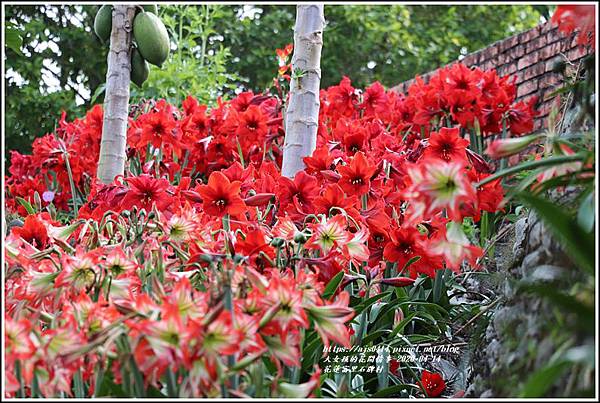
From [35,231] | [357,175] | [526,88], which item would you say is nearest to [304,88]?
[357,175]

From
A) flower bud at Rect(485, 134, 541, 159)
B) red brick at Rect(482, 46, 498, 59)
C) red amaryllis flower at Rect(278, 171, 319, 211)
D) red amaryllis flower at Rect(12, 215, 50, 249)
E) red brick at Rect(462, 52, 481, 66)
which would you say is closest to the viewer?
flower bud at Rect(485, 134, 541, 159)

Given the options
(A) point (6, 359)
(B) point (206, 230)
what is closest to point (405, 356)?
(B) point (206, 230)

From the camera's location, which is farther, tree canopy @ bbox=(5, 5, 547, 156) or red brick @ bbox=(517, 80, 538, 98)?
tree canopy @ bbox=(5, 5, 547, 156)

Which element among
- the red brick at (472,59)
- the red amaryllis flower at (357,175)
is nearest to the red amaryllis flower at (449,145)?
the red amaryllis flower at (357,175)

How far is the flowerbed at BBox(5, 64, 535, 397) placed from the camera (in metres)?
1.27

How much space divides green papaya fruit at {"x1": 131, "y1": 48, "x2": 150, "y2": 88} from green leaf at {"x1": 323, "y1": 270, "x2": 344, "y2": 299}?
183 cm

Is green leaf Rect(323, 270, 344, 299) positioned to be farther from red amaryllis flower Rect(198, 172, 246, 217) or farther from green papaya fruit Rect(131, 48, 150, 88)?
green papaya fruit Rect(131, 48, 150, 88)

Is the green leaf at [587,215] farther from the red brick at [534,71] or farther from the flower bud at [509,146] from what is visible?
the red brick at [534,71]

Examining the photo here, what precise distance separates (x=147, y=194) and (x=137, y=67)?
998 mm

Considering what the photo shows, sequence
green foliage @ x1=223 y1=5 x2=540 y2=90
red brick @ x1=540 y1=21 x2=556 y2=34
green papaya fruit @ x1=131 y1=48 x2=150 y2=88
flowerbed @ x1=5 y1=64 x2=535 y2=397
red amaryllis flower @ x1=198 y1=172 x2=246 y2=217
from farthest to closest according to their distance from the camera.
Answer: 1. green foliage @ x1=223 y1=5 x2=540 y2=90
2. red brick @ x1=540 y1=21 x2=556 y2=34
3. green papaya fruit @ x1=131 y1=48 x2=150 y2=88
4. red amaryllis flower @ x1=198 y1=172 x2=246 y2=217
5. flowerbed @ x1=5 y1=64 x2=535 y2=397

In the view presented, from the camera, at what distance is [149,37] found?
3.17m

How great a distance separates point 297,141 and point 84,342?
174cm

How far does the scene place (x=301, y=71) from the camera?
9.75 ft

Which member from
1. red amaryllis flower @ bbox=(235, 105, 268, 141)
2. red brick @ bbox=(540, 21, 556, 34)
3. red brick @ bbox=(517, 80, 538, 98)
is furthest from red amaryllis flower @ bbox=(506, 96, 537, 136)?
red amaryllis flower @ bbox=(235, 105, 268, 141)
